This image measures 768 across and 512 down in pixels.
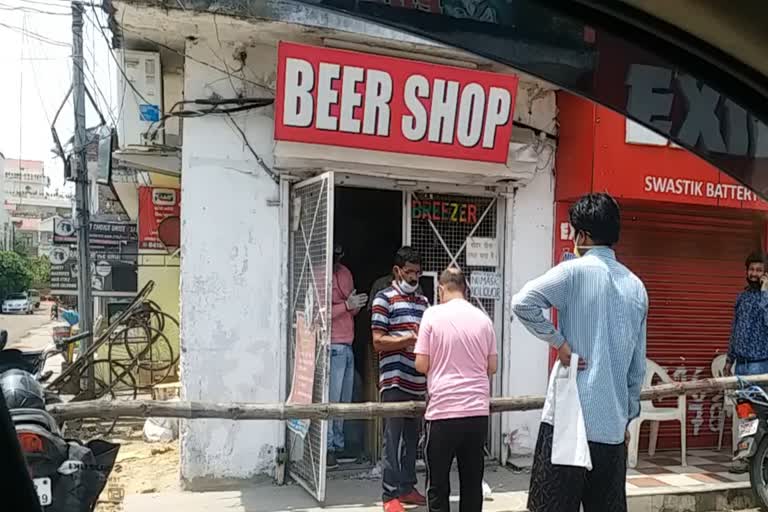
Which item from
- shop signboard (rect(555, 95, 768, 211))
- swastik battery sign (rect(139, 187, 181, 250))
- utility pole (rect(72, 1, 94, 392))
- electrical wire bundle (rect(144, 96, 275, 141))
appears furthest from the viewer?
swastik battery sign (rect(139, 187, 181, 250))

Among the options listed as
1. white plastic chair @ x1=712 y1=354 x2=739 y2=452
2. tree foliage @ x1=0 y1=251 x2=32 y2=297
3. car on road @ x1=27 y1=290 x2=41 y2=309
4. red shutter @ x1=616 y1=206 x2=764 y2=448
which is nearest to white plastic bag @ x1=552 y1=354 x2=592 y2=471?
red shutter @ x1=616 y1=206 x2=764 y2=448

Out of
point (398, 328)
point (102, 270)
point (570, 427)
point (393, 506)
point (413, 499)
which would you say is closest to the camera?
point (570, 427)

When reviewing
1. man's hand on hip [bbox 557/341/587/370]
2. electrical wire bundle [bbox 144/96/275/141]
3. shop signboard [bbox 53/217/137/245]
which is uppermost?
electrical wire bundle [bbox 144/96/275/141]

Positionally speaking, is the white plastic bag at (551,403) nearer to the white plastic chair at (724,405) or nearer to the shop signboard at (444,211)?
the shop signboard at (444,211)

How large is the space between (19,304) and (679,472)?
17.3 metres

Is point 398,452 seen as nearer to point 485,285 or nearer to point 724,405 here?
point 485,285

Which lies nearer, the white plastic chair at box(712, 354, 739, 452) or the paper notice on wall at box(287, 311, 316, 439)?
the paper notice on wall at box(287, 311, 316, 439)

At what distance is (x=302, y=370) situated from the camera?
5410mm

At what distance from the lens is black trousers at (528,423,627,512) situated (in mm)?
3021

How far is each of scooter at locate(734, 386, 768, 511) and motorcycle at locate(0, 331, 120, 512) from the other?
4.59 metres

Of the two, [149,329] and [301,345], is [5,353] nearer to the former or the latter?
[301,345]

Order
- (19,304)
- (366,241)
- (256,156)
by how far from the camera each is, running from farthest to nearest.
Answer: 1. (19,304)
2. (366,241)
3. (256,156)

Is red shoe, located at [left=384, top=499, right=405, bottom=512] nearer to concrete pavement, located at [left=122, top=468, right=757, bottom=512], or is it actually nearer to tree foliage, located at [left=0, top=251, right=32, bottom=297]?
concrete pavement, located at [left=122, top=468, right=757, bottom=512]

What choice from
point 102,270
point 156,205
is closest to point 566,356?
point 156,205
